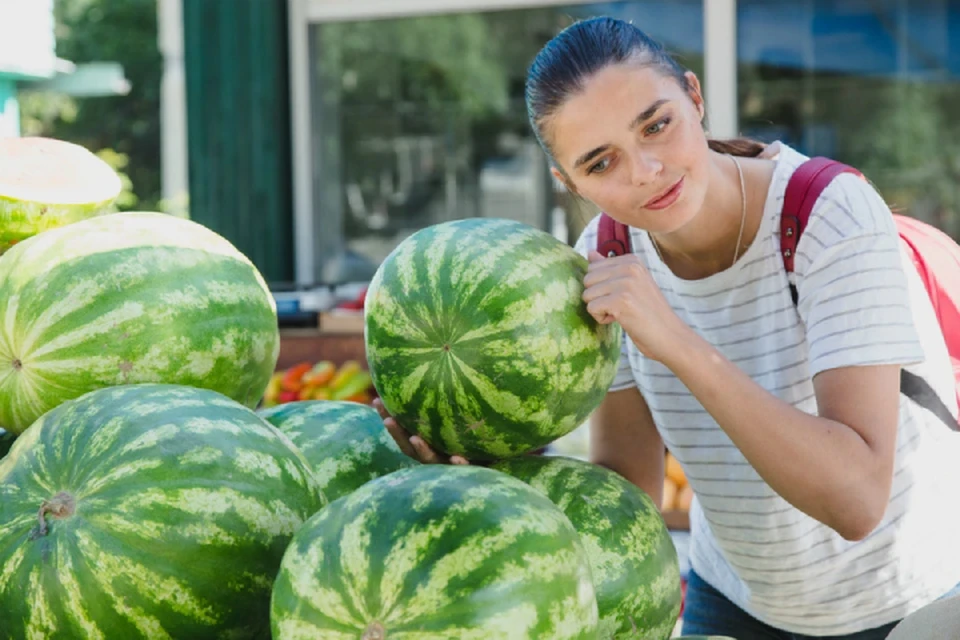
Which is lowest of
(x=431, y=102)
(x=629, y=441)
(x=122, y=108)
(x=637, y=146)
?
(x=629, y=441)

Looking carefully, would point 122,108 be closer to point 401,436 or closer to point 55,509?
point 401,436

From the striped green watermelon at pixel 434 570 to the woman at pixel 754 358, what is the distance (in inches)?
17.5

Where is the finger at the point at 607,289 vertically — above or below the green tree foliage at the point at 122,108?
below

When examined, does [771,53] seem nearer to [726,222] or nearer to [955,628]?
[726,222]

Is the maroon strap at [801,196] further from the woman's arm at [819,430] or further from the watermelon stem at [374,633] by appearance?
the watermelon stem at [374,633]

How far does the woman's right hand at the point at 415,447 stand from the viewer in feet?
4.73

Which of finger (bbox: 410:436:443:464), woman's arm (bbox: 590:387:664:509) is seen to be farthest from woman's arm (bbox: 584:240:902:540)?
woman's arm (bbox: 590:387:664:509)

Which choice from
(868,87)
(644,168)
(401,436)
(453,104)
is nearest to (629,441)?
(644,168)

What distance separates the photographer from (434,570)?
0.95m

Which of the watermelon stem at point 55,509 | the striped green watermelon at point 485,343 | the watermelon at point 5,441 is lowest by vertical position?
the watermelon at point 5,441

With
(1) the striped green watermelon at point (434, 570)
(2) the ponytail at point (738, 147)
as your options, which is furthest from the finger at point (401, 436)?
(2) the ponytail at point (738, 147)

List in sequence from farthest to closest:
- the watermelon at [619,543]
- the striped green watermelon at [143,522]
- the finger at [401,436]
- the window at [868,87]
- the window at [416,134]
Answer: the window at [416,134], the window at [868,87], the finger at [401,436], the watermelon at [619,543], the striped green watermelon at [143,522]

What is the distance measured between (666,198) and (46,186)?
0.95m

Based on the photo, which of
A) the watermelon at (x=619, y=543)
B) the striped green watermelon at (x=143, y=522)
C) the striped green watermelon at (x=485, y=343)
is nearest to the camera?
the striped green watermelon at (x=143, y=522)
